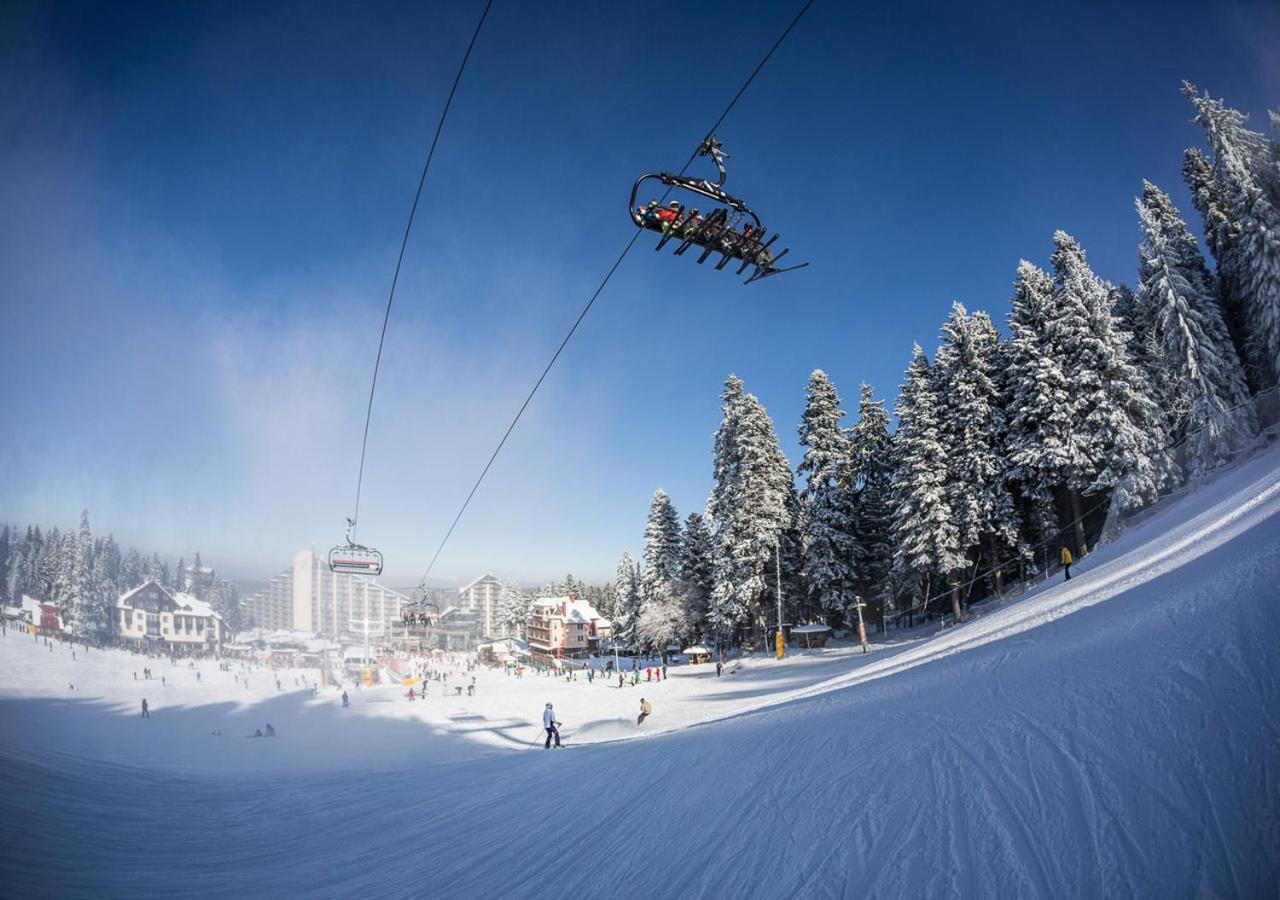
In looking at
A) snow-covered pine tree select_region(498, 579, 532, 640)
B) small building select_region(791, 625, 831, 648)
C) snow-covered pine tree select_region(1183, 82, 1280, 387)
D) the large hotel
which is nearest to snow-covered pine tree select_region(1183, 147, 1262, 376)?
snow-covered pine tree select_region(1183, 82, 1280, 387)

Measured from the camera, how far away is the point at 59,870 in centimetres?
682

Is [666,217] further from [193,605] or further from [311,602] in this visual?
[311,602]

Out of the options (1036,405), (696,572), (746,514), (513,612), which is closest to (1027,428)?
(1036,405)

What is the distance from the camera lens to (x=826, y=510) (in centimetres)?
3534

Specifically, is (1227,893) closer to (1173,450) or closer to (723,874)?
(723,874)

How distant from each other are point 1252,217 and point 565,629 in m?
74.8

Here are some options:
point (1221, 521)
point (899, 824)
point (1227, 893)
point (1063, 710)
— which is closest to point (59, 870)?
point (899, 824)

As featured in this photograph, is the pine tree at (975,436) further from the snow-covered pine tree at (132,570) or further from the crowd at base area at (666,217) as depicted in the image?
the snow-covered pine tree at (132,570)

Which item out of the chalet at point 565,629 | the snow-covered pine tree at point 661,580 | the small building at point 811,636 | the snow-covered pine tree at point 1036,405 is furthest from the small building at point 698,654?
the chalet at point 565,629

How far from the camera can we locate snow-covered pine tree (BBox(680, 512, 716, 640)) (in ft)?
141

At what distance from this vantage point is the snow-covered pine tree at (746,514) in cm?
3419

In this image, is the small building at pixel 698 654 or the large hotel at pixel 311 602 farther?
the small building at pixel 698 654

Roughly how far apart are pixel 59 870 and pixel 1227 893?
12244 mm

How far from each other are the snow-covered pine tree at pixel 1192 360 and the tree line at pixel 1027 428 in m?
0.09
